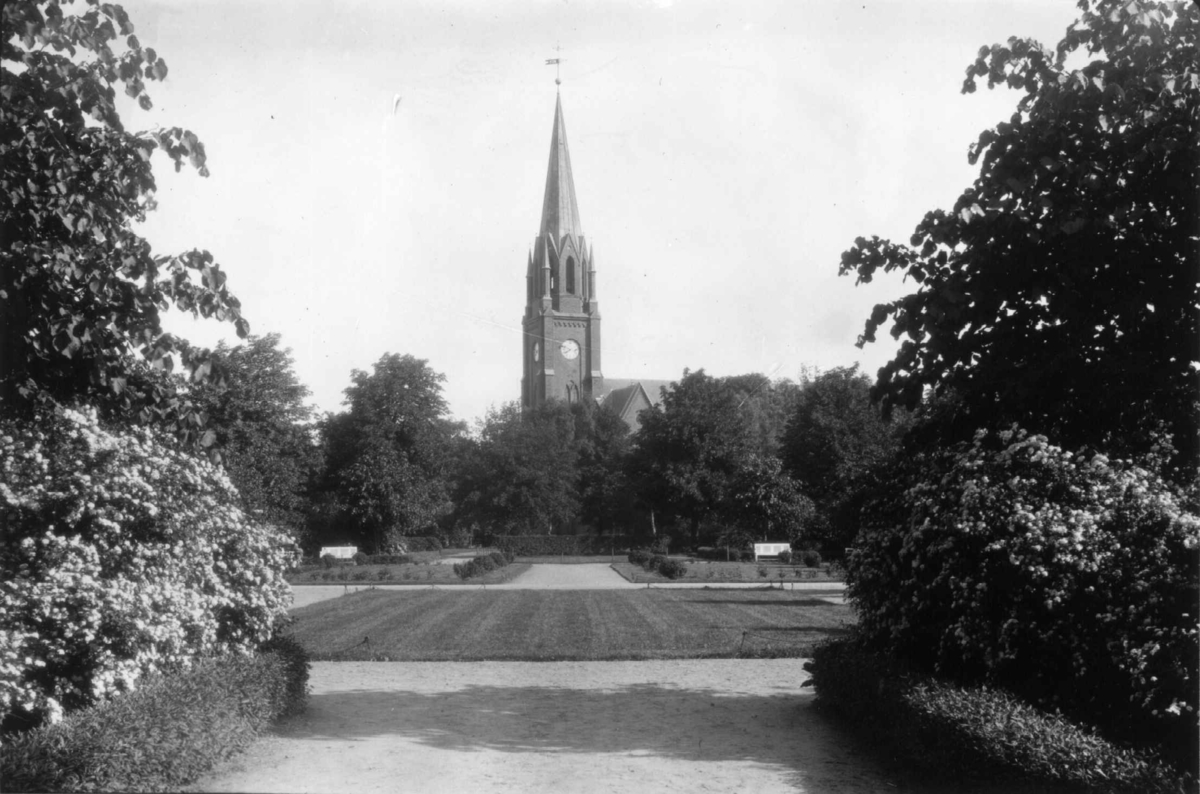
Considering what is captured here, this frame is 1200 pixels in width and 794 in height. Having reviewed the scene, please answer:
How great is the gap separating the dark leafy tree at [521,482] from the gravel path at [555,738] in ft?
181

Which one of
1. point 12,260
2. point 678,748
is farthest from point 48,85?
point 678,748

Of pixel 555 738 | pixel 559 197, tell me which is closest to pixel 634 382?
pixel 559 197

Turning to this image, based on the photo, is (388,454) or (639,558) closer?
(639,558)

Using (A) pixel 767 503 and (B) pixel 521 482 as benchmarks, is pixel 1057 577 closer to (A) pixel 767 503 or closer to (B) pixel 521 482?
(A) pixel 767 503

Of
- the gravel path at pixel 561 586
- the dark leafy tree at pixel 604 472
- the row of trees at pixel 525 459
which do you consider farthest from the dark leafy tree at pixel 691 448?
the gravel path at pixel 561 586

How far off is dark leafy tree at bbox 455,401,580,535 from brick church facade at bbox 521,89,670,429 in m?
18.8

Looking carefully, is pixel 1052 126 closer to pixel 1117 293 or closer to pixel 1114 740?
pixel 1117 293

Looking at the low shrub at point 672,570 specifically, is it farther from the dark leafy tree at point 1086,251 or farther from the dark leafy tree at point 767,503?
the dark leafy tree at point 1086,251

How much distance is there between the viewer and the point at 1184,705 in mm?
7043

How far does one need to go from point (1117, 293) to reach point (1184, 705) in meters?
3.42

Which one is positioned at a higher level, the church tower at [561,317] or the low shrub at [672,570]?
the church tower at [561,317]

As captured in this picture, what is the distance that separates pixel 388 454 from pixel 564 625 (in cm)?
3658

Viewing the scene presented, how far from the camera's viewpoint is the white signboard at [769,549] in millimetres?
44562

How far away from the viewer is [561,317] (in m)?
95.5
